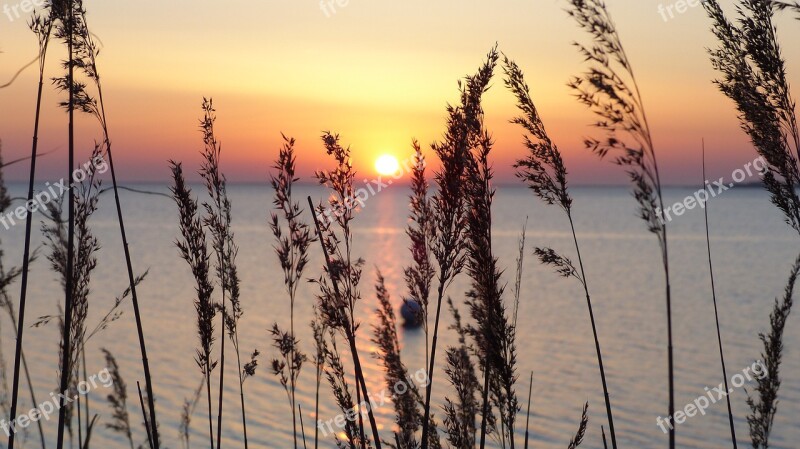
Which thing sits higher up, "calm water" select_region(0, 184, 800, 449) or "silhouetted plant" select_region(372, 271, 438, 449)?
"silhouetted plant" select_region(372, 271, 438, 449)

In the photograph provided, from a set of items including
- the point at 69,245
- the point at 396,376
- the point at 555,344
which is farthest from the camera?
the point at 555,344

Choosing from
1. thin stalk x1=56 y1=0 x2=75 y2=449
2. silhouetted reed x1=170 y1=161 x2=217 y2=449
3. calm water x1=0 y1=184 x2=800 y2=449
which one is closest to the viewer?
thin stalk x1=56 y1=0 x2=75 y2=449

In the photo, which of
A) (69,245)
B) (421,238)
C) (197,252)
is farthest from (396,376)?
(69,245)

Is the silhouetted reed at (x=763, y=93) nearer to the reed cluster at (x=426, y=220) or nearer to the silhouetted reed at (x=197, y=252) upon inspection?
the reed cluster at (x=426, y=220)

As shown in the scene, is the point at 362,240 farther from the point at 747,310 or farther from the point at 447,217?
the point at 447,217

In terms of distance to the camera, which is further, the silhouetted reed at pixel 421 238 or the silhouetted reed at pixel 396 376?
the silhouetted reed at pixel 396 376

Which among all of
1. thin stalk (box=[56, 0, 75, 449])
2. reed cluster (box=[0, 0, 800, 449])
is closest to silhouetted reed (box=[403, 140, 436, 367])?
reed cluster (box=[0, 0, 800, 449])

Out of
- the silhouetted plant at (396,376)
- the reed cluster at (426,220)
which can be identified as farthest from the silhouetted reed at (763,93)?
the silhouetted plant at (396,376)

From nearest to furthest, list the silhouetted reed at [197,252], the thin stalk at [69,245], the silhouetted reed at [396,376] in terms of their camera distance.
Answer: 1. the thin stalk at [69,245]
2. the silhouetted reed at [197,252]
3. the silhouetted reed at [396,376]

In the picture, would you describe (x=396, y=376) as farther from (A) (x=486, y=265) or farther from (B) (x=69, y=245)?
(B) (x=69, y=245)

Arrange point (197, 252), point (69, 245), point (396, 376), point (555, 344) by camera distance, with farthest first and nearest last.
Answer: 1. point (555, 344)
2. point (396, 376)
3. point (197, 252)
4. point (69, 245)

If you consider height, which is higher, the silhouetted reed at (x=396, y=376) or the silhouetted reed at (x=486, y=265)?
the silhouetted reed at (x=486, y=265)

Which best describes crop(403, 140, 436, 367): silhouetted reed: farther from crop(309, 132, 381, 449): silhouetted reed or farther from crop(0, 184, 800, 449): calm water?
crop(0, 184, 800, 449): calm water

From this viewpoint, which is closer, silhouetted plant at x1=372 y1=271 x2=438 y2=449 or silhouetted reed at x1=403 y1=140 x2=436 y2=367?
silhouetted reed at x1=403 y1=140 x2=436 y2=367
